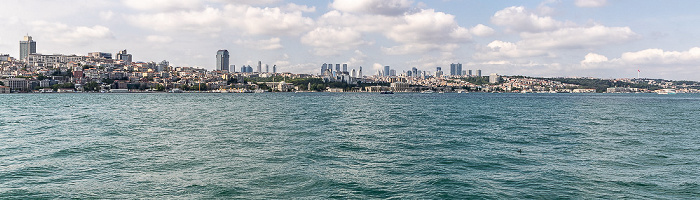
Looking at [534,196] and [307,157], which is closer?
[534,196]

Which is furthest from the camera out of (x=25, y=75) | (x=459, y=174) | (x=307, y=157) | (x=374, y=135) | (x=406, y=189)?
(x=25, y=75)

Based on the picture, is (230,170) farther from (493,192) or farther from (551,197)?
(551,197)

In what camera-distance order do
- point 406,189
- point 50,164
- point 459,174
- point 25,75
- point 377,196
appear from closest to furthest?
point 377,196
point 406,189
point 459,174
point 50,164
point 25,75

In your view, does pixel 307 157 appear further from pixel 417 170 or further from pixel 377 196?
pixel 377 196

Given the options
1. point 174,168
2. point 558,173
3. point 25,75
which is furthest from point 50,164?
point 25,75

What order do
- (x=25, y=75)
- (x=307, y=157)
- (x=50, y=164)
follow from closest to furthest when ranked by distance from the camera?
(x=50, y=164) → (x=307, y=157) → (x=25, y=75)

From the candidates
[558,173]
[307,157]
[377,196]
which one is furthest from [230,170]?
[558,173]

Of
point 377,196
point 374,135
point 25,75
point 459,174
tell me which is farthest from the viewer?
point 25,75

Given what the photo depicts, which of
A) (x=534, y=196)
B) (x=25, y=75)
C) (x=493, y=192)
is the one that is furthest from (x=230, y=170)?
(x=25, y=75)

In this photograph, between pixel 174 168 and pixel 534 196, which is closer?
pixel 534 196
